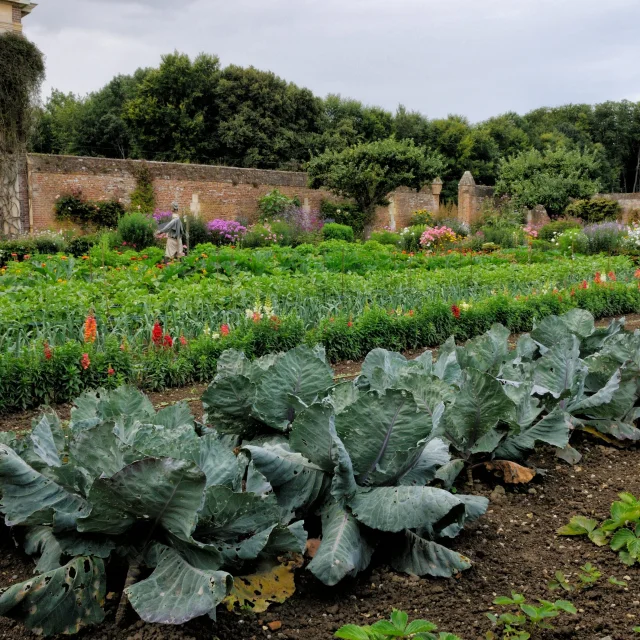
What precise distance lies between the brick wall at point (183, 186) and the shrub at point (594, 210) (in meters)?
5.75

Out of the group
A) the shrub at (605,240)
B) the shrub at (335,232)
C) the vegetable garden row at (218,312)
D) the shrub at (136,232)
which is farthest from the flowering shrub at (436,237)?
the shrub at (136,232)

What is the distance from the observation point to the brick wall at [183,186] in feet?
66.7

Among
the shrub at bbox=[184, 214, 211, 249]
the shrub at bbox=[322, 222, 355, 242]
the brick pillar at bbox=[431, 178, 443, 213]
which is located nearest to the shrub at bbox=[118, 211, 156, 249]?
the shrub at bbox=[184, 214, 211, 249]

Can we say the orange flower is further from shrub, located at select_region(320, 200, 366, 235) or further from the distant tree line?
the distant tree line

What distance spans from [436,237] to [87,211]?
11.2 metres

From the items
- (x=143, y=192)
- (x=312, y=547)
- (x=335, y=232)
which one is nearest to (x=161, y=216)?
(x=143, y=192)

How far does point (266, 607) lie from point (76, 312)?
452cm

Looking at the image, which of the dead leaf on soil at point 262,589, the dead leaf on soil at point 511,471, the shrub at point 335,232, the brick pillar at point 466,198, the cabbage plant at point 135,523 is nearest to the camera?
the cabbage plant at point 135,523

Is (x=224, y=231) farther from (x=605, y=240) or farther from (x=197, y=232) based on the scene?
(x=605, y=240)

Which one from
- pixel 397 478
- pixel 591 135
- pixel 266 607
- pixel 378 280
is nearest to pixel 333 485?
pixel 397 478

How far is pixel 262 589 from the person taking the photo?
175 cm

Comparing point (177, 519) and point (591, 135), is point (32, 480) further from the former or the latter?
point (591, 135)

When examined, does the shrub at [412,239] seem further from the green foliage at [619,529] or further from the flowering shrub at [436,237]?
the green foliage at [619,529]

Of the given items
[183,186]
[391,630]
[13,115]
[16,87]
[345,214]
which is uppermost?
[16,87]
